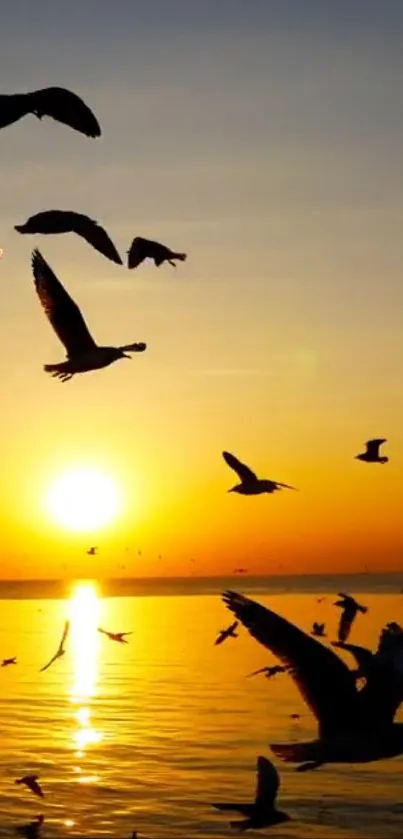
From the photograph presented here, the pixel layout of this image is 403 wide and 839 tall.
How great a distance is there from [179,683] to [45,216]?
4292 cm

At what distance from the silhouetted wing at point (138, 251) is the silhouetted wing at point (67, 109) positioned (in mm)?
3002

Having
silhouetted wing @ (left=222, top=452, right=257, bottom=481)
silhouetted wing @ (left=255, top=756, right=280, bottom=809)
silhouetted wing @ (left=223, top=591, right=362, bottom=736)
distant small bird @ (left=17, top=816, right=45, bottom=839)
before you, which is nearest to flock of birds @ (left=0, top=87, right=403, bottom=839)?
silhouetted wing @ (left=223, top=591, right=362, bottom=736)

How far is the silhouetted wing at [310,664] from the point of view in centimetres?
1498

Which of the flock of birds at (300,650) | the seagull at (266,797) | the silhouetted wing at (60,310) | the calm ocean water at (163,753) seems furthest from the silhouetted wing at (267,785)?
the silhouetted wing at (60,310)

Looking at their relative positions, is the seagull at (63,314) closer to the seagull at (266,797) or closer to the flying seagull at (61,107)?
the flying seagull at (61,107)

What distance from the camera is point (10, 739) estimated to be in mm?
41000

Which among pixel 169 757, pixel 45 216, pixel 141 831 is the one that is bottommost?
pixel 141 831

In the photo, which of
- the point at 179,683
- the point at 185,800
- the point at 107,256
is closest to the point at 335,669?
the point at 107,256

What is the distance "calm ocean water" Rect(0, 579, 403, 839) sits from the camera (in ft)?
96.5

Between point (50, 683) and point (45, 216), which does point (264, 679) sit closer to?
point (50, 683)

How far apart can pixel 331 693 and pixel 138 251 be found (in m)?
7.91

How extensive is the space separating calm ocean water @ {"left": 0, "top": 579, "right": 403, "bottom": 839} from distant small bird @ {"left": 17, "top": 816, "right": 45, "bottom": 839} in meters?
0.19

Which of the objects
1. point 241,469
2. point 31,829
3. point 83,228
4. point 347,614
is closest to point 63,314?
point 83,228

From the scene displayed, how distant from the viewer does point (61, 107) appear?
17.3 metres
